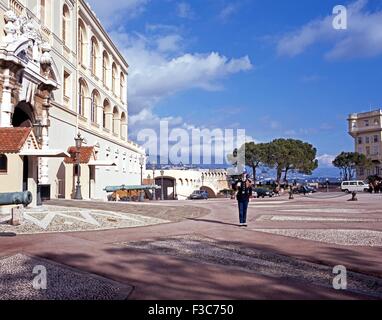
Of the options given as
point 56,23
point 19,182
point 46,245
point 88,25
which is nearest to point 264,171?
point 88,25

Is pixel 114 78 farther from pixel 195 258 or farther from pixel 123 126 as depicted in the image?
pixel 195 258

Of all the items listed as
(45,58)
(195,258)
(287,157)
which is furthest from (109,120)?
(287,157)

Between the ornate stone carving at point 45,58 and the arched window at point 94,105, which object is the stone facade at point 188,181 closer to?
the arched window at point 94,105

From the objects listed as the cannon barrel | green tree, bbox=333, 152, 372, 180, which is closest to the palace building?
the cannon barrel

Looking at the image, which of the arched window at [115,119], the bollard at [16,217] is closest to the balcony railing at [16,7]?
the bollard at [16,217]

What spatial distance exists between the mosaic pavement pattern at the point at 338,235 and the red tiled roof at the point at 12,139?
914 centimetres

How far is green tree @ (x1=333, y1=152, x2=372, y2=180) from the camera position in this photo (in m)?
90.2

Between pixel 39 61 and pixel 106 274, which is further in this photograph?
pixel 39 61

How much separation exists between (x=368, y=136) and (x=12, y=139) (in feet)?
315

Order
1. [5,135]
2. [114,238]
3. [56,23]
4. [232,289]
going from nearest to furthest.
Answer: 1. [232,289]
2. [114,238]
3. [5,135]
4. [56,23]

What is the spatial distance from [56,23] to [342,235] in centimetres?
2311

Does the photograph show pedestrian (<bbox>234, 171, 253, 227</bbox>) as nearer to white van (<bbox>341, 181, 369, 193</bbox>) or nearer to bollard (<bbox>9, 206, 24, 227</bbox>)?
bollard (<bbox>9, 206, 24, 227</bbox>)

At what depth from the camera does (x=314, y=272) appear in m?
6.95

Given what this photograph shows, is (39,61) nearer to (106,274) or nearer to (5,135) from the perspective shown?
(5,135)
